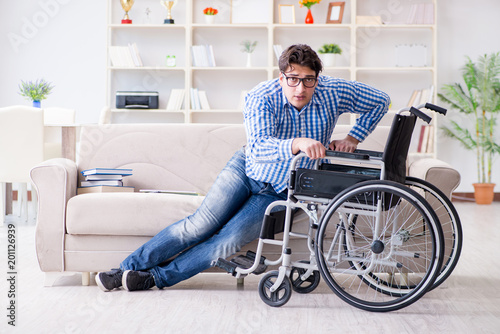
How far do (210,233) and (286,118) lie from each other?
1.76ft

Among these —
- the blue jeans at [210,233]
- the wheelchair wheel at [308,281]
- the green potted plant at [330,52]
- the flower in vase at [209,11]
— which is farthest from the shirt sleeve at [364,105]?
the flower in vase at [209,11]

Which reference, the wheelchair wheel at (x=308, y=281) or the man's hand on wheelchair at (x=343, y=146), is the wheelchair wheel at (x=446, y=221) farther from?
the wheelchair wheel at (x=308, y=281)

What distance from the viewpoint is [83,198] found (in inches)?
96.0

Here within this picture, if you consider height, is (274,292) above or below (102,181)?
below

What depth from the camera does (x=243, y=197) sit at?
2.34 m

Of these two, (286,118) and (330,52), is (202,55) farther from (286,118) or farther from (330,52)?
(286,118)

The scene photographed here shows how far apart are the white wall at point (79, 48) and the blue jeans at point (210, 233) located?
4307 millimetres

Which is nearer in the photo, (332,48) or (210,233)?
(210,233)

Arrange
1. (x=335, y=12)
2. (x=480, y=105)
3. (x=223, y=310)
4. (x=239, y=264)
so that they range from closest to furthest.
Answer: (x=223, y=310)
(x=239, y=264)
(x=335, y=12)
(x=480, y=105)

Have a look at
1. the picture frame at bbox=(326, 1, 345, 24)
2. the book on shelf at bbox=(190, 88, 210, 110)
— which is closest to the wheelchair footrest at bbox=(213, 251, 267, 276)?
the book on shelf at bbox=(190, 88, 210, 110)

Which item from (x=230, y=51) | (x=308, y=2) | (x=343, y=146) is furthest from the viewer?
(x=230, y=51)

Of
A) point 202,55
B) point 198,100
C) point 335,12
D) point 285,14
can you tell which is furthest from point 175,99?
point 335,12

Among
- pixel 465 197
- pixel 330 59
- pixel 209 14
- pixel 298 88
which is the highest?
pixel 209 14

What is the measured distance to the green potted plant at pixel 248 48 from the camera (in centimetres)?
613
